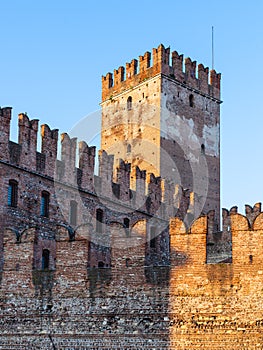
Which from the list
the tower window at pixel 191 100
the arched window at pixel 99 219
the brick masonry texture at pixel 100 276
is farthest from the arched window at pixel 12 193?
the tower window at pixel 191 100

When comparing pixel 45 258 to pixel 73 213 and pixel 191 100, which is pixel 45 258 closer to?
pixel 73 213

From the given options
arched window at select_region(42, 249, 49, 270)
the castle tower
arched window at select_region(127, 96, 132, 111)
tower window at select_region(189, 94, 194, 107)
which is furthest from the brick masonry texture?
tower window at select_region(189, 94, 194, 107)

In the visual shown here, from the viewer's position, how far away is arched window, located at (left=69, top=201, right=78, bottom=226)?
23953 mm

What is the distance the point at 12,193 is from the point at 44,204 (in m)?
1.59

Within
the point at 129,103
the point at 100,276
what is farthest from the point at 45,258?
the point at 129,103

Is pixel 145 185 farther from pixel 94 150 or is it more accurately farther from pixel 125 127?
pixel 125 127

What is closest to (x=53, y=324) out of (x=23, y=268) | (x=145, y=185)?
(x=23, y=268)

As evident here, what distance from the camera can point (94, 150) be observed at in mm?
25547

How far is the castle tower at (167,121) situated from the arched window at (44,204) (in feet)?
40.8

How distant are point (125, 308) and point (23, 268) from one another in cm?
317

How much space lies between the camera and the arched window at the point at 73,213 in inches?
943

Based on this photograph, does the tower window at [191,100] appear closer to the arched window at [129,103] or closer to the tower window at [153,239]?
the arched window at [129,103]

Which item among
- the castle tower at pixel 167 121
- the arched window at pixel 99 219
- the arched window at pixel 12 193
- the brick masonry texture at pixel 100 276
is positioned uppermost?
the castle tower at pixel 167 121

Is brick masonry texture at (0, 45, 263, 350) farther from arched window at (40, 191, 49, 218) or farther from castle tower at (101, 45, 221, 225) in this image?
castle tower at (101, 45, 221, 225)
